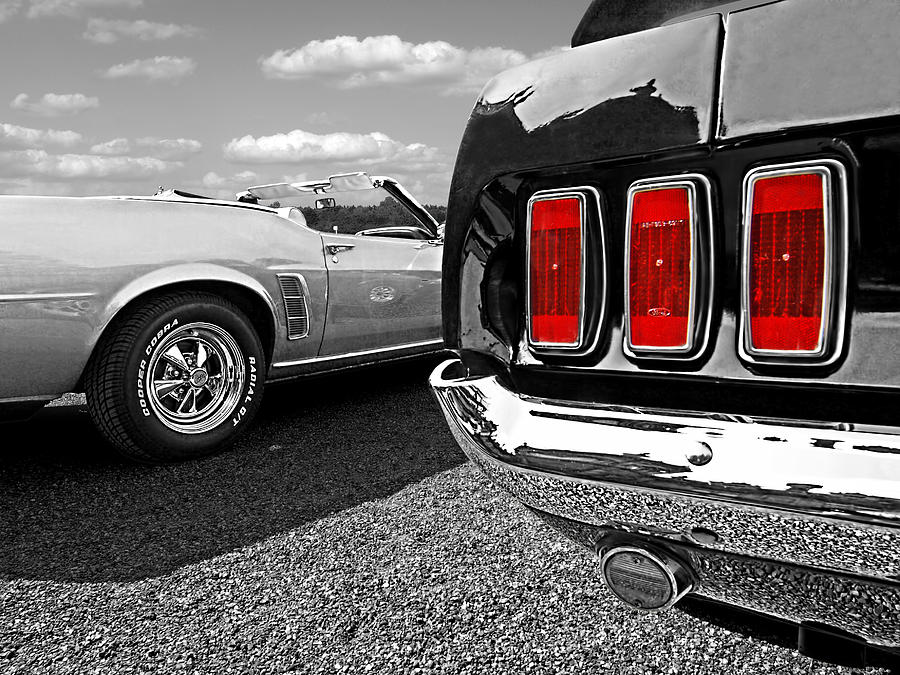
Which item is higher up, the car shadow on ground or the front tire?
the front tire

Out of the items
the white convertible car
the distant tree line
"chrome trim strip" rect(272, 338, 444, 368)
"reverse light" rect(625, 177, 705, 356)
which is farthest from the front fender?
"reverse light" rect(625, 177, 705, 356)

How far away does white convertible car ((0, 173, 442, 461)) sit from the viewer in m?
3.06

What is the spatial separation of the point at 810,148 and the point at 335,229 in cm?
320

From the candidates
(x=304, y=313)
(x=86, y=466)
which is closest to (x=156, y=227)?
(x=304, y=313)

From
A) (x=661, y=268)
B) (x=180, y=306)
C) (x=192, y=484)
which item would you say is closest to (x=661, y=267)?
(x=661, y=268)

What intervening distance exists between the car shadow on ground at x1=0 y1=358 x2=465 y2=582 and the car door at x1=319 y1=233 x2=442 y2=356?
1.35 feet

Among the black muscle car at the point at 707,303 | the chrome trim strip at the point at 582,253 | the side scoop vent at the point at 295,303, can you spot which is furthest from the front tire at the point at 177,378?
the chrome trim strip at the point at 582,253

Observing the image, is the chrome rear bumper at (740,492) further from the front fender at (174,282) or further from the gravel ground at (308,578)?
the front fender at (174,282)

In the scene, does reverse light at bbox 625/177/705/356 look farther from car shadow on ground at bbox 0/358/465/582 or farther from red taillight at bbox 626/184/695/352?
car shadow on ground at bbox 0/358/465/582

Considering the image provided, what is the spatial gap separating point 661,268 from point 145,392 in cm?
257

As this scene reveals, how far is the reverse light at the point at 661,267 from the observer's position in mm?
1317

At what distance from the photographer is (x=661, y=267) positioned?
135 centimetres

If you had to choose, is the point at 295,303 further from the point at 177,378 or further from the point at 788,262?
the point at 788,262

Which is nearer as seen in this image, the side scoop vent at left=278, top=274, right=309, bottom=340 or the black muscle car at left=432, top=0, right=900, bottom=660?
the black muscle car at left=432, top=0, right=900, bottom=660
